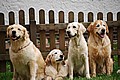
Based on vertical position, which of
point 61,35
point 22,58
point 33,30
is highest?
point 33,30

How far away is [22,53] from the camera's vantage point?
7.68 metres

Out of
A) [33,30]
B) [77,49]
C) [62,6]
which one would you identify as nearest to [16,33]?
[77,49]

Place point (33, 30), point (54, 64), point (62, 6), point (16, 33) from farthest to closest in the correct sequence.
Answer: point (62, 6) < point (33, 30) < point (54, 64) < point (16, 33)

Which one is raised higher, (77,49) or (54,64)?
(77,49)

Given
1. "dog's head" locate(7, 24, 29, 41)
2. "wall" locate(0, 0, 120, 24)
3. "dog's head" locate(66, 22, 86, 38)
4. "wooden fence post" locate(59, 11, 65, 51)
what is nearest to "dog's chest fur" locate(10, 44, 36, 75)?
"dog's head" locate(7, 24, 29, 41)

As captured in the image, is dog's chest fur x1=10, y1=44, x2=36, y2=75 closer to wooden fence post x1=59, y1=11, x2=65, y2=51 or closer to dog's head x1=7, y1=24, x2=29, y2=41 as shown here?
dog's head x1=7, y1=24, x2=29, y2=41

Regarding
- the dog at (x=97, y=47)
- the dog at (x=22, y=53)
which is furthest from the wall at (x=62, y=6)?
the dog at (x=22, y=53)

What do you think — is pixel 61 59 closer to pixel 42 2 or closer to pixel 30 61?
pixel 30 61

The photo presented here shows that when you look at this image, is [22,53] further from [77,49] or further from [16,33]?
[77,49]

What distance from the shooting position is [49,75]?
8.13m

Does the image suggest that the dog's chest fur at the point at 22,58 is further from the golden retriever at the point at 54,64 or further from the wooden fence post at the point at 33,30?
the wooden fence post at the point at 33,30

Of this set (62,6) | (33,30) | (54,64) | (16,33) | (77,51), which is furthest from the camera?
(62,6)

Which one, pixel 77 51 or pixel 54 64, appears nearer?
pixel 54 64

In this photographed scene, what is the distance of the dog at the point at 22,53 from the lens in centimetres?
767
